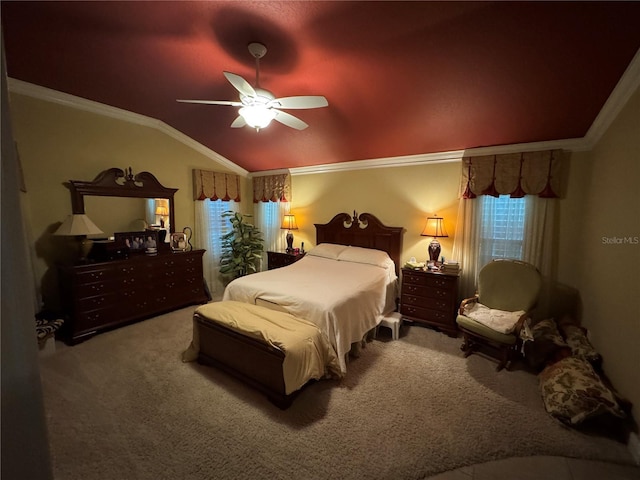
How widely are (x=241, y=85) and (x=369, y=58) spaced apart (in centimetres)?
114

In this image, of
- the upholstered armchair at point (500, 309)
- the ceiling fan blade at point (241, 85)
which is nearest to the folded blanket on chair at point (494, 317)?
the upholstered armchair at point (500, 309)

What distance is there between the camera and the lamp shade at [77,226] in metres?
3.09

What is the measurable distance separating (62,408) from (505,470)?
10.3 ft

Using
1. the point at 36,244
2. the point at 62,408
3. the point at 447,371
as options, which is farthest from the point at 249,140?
the point at 447,371

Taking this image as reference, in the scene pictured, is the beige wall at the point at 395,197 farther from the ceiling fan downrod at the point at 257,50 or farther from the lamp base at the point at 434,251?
the ceiling fan downrod at the point at 257,50

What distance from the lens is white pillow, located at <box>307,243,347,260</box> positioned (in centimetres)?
415

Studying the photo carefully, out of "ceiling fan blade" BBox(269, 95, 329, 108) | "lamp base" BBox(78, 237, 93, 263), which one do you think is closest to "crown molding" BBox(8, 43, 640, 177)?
"lamp base" BBox(78, 237, 93, 263)

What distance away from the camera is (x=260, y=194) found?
17.7ft

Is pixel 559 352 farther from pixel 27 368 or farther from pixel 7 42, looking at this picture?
pixel 7 42

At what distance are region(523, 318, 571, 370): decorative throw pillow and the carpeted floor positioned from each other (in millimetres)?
206

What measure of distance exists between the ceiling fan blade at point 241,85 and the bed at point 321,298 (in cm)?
177

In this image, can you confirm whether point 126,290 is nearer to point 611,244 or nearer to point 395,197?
point 395,197

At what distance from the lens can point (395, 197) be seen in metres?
4.04

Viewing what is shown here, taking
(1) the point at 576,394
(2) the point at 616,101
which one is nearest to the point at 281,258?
(1) the point at 576,394
